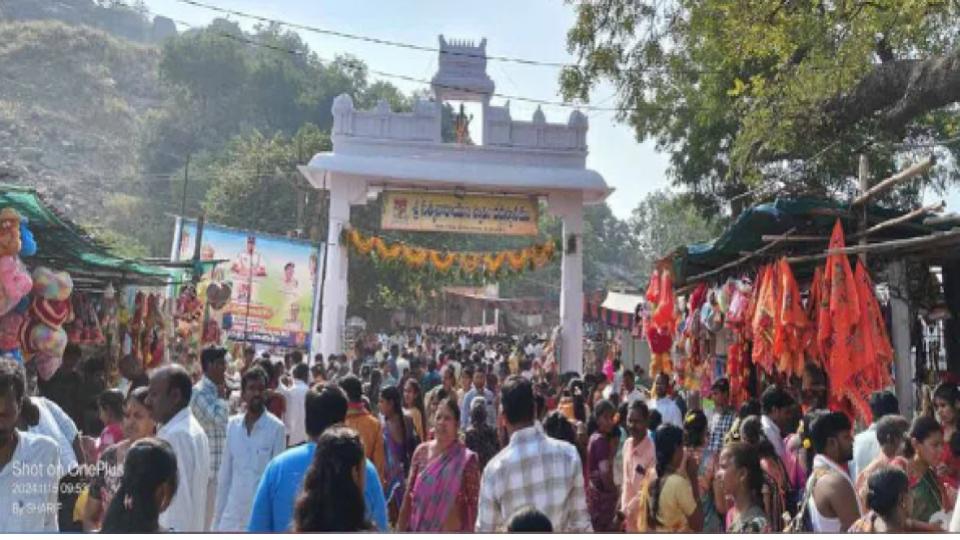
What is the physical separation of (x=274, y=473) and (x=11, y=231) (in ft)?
12.6

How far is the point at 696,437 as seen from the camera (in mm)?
5730

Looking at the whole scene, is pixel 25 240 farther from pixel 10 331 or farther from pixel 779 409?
pixel 779 409

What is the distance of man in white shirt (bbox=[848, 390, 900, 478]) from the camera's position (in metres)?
5.43

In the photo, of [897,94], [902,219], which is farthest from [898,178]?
[897,94]

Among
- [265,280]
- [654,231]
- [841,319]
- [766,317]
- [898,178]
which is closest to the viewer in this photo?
[898,178]

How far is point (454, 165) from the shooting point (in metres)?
16.2

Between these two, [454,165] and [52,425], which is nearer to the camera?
[52,425]

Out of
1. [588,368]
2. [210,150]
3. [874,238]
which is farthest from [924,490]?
[210,150]

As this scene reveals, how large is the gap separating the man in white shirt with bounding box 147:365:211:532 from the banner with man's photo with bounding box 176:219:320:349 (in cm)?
931

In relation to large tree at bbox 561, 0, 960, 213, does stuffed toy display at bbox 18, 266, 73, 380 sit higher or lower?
lower

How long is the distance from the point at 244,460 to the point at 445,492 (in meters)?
1.34

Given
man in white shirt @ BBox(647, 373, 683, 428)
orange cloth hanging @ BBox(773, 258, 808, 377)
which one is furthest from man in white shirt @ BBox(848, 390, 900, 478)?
man in white shirt @ BBox(647, 373, 683, 428)

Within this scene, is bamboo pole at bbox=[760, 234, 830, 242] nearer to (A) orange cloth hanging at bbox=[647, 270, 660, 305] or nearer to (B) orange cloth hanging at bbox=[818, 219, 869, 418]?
(B) orange cloth hanging at bbox=[818, 219, 869, 418]

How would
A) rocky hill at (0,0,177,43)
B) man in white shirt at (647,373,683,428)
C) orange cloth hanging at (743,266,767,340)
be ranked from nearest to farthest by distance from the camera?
orange cloth hanging at (743,266,767,340) → man in white shirt at (647,373,683,428) → rocky hill at (0,0,177,43)
